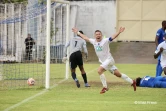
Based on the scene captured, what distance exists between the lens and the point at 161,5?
1766 inches

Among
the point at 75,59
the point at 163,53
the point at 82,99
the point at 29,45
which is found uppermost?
the point at 29,45

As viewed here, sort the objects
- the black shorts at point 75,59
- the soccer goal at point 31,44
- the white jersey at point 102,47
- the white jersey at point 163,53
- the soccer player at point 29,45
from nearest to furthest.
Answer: the white jersey at point 102,47 → the white jersey at point 163,53 → the black shorts at point 75,59 → the soccer goal at point 31,44 → the soccer player at point 29,45

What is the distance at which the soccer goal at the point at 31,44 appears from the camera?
73.0ft

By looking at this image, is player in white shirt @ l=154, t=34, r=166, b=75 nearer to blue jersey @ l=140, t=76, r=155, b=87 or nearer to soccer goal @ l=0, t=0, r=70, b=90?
blue jersey @ l=140, t=76, r=155, b=87

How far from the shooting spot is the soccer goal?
73.0 ft

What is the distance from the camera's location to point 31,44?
2742 centimetres

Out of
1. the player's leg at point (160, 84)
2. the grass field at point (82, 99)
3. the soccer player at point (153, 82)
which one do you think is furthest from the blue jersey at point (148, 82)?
the grass field at point (82, 99)

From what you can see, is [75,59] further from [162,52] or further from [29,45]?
[29,45]

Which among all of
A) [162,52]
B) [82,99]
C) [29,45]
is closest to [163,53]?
[162,52]

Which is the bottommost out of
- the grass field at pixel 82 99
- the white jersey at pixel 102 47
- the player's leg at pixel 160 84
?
the grass field at pixel 82 99

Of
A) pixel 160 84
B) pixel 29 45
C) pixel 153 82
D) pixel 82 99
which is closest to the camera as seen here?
pixel 82 99

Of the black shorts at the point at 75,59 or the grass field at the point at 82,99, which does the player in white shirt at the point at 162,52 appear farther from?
the black shorts at the point at 75,59

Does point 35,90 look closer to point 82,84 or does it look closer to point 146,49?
point 82,84

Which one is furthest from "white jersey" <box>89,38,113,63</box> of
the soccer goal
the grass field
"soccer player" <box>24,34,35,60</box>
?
"soccer player" <box>24,34,35,60</box>
